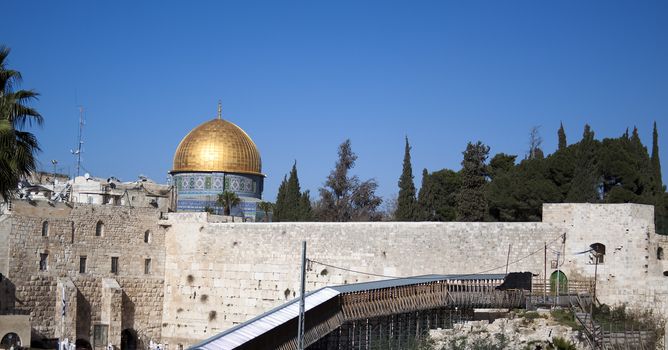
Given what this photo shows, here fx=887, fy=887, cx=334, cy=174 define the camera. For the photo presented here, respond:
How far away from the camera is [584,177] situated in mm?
27375

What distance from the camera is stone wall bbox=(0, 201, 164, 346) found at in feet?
86.9

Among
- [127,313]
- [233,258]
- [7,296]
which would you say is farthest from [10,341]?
[233,258]

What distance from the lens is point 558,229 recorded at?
24.2 metres

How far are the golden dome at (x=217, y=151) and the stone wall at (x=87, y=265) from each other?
1101 centimetres

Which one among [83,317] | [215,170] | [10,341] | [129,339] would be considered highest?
[215,170]

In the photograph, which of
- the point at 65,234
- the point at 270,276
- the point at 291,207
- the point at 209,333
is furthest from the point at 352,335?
the point at 291,207

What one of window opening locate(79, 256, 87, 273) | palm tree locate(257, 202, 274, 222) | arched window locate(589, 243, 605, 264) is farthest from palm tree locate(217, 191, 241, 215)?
arched window locate(589, 243, 605, 264)

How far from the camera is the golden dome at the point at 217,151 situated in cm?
4056

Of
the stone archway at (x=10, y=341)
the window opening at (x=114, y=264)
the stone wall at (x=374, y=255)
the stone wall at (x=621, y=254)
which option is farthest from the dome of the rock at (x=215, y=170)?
the stone wall at (x=621, y=254)

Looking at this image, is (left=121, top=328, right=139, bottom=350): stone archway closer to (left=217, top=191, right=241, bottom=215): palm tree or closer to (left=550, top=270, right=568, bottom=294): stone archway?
(left=217, top=191, right=241, bottom=215): palm tree

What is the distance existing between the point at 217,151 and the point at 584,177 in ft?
61.1

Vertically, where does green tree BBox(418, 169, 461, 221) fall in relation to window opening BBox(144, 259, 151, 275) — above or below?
above

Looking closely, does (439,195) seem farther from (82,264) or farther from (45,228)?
(45,228)

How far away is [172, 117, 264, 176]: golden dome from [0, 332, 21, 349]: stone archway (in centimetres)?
1670
